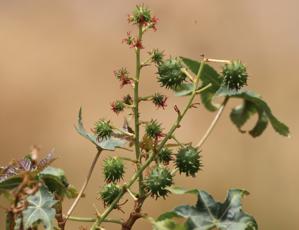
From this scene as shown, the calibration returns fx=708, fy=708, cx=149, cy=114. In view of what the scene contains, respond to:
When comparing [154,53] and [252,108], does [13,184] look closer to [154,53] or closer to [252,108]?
[154,53]

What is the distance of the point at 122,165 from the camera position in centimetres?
90

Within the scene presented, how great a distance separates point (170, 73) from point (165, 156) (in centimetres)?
10

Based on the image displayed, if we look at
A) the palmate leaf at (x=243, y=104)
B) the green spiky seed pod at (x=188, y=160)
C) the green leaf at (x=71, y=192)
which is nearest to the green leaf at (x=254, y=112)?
the palmate leaf at (x=243, y=104)

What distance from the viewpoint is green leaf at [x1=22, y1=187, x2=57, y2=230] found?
78 cm

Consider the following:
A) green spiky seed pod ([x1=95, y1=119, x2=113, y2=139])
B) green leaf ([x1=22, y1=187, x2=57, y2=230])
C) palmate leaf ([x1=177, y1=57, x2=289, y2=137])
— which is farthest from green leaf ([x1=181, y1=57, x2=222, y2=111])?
green leaf ([x1=22, y1=187, x2=57, y2=230])

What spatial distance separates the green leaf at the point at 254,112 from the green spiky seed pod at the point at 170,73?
0.08 metres

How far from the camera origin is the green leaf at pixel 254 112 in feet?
2.96

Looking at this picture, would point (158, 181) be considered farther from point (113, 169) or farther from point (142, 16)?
point (142, 16)

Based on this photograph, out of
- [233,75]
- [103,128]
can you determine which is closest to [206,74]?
[233,75]

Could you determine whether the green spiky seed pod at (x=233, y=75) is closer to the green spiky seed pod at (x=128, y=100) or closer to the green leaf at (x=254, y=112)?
the green leaf at (x=254, y=112)

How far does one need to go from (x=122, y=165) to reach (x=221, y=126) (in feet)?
8.31

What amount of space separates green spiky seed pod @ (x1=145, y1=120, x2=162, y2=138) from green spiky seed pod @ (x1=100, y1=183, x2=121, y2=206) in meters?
0.08

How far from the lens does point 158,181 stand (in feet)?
2.63

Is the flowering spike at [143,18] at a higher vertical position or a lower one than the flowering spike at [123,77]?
higher
